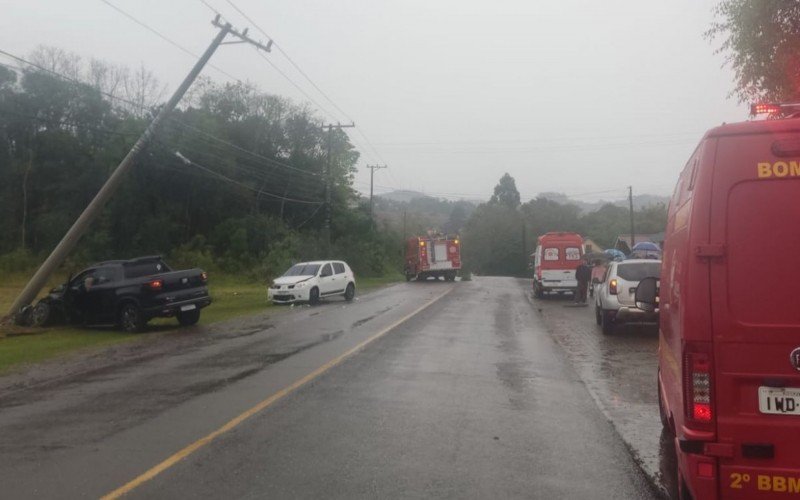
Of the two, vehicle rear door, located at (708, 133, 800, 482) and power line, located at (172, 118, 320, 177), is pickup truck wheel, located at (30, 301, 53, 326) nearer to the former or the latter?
vehicle rear door, located at (708, 133, 800, 482)

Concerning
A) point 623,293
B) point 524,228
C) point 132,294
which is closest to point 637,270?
point 623,293

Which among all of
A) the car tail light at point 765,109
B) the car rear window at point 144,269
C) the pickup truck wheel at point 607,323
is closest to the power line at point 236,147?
the car rear window at point 144,269

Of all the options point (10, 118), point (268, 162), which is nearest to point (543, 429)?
point (268, 162)

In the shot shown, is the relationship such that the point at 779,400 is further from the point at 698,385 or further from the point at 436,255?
the point at 436,255

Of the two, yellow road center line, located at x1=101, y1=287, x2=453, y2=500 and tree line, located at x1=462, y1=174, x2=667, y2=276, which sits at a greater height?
tree line, located at x1=462, y1=174, x2=667, y2=276

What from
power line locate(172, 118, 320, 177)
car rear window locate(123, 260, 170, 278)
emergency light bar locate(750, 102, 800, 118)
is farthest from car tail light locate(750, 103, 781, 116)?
power line locate(172, 118, 320, 177)

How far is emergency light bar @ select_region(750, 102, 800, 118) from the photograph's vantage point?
5504mm

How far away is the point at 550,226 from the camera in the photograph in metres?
99.5

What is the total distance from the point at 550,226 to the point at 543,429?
3663 inches

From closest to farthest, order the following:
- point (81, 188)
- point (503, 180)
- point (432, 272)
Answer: point (432, 272)
point (81, 188)
point (503, 180)

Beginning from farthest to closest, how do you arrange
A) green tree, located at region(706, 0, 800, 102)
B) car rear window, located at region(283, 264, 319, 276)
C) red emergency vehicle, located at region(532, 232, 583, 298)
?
red emergency vehicle, located at region(532, 232, 583, 298) → car rear window, located at region(283, 264, 319, 276) → green tree, located at region(706, 0, 800, 102)

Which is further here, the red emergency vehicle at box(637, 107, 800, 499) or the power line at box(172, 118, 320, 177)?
the power line at box(172, 118, 320, 177)

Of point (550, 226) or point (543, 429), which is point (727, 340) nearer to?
point (543, 429)

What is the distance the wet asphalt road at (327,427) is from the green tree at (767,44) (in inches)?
280
